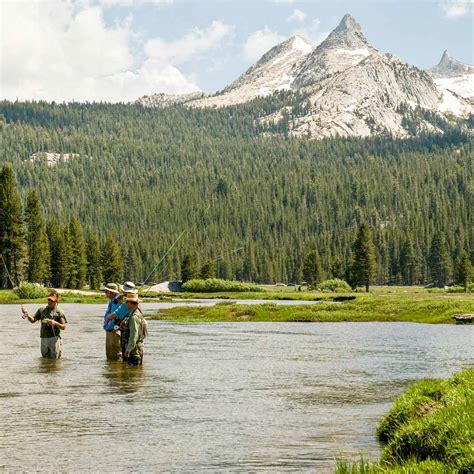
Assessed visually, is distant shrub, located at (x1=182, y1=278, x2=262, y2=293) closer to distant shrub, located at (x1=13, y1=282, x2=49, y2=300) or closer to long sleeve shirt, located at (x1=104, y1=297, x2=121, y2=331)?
distant shrub, located at (x1=13, y1=282, x2=49, y2=300)

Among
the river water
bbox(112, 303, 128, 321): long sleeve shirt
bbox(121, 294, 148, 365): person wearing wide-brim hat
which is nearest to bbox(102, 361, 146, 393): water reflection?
the river water

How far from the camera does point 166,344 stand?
3744 centimetres

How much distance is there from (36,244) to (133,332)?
110 metres

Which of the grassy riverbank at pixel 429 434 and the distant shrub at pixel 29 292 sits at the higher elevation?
the distant shrub at pixel 29 292

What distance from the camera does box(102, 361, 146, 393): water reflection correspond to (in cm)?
2225

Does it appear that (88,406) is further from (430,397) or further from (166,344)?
(166,344)

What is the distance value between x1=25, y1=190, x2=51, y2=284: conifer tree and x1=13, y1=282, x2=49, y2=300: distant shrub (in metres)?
30.6

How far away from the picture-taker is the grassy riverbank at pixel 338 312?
61219 millimetres

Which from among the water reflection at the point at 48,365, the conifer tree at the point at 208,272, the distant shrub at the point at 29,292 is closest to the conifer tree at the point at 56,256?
the distant shrub at the point at 29,292

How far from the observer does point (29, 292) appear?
9775 cm

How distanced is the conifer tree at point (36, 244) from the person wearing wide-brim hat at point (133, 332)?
10539 centimetres

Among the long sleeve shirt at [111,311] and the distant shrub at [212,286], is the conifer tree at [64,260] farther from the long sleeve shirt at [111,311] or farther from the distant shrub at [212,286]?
the long sleeve shirt at [111,311]

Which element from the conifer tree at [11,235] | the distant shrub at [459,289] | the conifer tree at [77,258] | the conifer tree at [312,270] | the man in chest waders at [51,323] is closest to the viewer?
the man in chest waders at [51,323]

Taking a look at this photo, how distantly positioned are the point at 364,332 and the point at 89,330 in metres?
17.2
